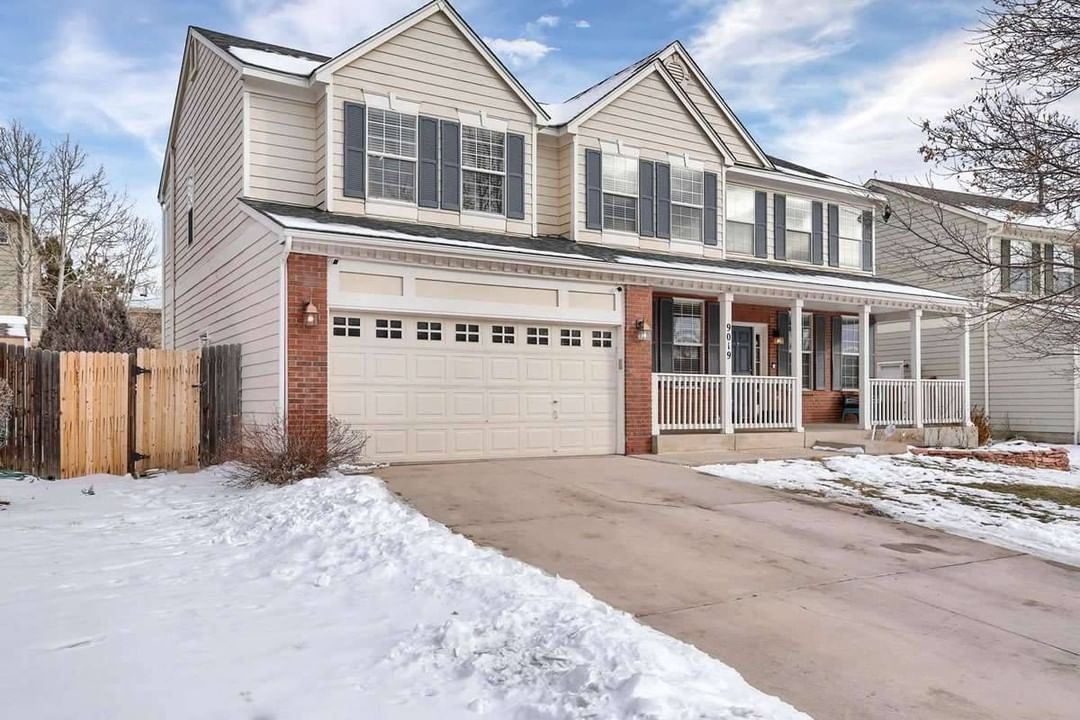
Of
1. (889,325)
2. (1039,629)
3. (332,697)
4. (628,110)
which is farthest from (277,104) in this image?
(889,325)

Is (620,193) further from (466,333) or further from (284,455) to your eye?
(284,455)

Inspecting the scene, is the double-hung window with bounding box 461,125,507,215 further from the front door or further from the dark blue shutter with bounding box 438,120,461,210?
the front door

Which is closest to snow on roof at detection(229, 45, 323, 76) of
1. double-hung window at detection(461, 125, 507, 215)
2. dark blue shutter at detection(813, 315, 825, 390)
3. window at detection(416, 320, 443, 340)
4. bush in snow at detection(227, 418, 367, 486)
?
double-hung window at detection(461, 125, 507, 215)

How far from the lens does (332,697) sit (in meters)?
3.38

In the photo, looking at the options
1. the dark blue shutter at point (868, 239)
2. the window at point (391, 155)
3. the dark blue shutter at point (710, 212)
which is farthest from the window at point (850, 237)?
the window at point (391, 155)

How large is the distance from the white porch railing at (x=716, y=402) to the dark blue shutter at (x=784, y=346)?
242 centimetres

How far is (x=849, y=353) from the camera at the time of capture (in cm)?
1825

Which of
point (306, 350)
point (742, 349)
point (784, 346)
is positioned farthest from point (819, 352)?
point (306, 350)

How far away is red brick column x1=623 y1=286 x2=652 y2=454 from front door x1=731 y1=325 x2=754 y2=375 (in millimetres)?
4240

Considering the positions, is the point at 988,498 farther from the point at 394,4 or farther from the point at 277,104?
the point at 394,4

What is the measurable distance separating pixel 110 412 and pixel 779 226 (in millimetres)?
13999

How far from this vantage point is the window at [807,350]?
57.3 feet

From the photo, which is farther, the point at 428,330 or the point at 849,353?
the point at 849,353

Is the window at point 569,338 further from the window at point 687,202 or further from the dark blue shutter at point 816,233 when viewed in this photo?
the dark blue shutter at point 816,233
